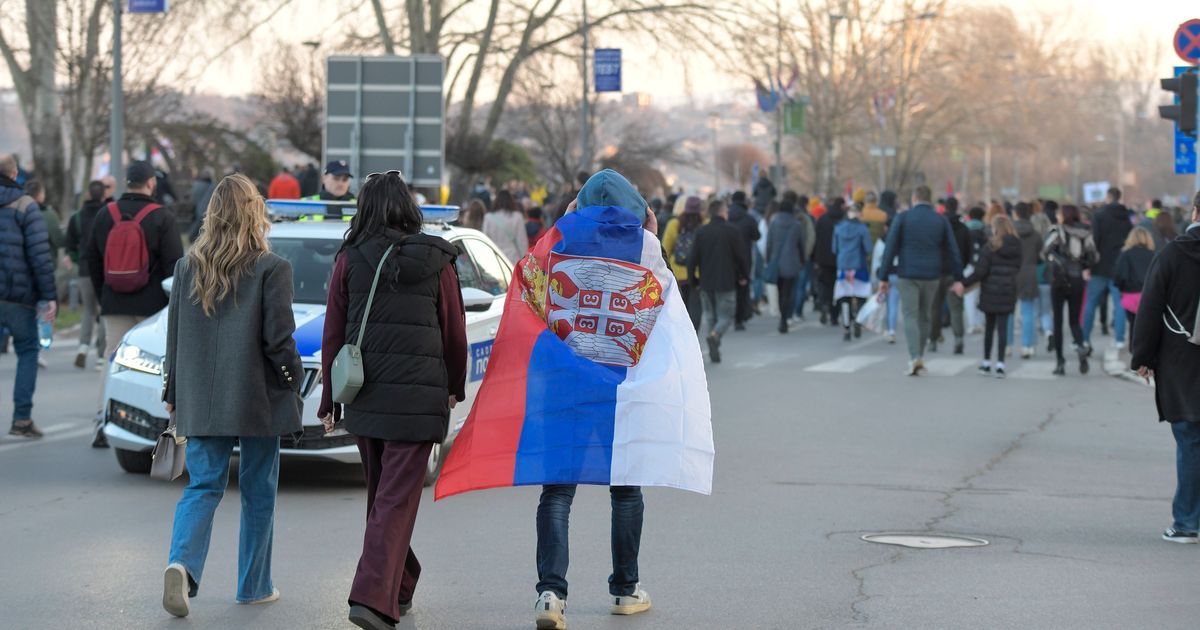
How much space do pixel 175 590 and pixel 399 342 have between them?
1.27 meters

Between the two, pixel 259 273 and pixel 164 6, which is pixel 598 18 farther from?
pixel 259 273

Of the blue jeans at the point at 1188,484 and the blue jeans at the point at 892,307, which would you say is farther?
the blue jeans at the point at 892,307

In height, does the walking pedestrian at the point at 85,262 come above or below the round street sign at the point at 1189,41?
below

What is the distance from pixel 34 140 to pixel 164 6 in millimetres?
8023

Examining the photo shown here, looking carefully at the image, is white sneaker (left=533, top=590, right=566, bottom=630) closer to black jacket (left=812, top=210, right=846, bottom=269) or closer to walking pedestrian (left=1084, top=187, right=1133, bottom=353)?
walking pedestrian (left=1084, top=187, right=1133, bottom=353)

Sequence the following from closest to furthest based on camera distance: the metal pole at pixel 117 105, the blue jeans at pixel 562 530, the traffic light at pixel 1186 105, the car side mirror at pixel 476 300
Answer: the blue jeans at pixel 562 530
the car side mirror at pixel 476 300
the traffic light at pixel 1186 105
the metal pole at pixel 117 105

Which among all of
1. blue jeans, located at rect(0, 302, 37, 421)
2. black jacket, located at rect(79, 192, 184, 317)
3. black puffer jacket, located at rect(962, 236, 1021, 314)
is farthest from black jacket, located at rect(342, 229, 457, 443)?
black puffer jacket, located at rect(962, 236, 1021, 314)

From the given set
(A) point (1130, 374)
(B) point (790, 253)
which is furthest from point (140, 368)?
(B) point (790, 253)

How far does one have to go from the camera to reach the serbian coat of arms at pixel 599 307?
620cm

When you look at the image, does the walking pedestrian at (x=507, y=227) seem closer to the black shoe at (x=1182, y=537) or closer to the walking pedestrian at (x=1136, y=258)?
the walking pedestrian at (x=1136, y=258)

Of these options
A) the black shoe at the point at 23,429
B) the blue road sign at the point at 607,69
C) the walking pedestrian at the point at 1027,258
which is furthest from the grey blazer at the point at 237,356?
the blue road sign at the point at 607,69

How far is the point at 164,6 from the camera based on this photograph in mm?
21672

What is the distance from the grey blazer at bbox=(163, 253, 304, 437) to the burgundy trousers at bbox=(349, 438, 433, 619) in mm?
557

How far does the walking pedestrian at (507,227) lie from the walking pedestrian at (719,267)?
1.87m
